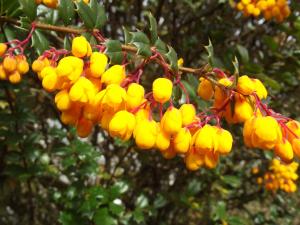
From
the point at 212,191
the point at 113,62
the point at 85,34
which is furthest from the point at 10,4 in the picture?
the point at 212,191

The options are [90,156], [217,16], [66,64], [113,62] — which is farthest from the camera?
[217,16]

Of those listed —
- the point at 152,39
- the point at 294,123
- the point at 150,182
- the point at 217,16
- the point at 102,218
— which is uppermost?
the point at 152,39

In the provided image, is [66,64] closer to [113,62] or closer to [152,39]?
[113,62]

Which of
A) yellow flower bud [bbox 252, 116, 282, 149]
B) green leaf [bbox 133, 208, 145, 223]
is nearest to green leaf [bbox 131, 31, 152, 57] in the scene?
yellow flower bud [bbox 252, 116, 282, 149]

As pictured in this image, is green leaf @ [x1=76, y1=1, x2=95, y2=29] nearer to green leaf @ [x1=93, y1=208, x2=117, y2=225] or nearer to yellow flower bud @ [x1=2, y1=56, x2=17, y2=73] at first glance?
yellow flower bud @ [x1=2, y1=56, x2=17, y2=73]

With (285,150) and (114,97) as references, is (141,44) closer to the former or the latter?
(114,97)

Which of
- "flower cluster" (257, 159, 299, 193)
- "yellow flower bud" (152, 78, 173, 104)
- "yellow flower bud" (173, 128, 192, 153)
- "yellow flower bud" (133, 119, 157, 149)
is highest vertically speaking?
"yellow flower bud" (152, 78, 173, 104)

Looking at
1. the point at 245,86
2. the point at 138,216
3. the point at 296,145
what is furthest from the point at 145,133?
the point at 138,216
